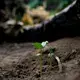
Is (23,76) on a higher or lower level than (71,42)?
lower

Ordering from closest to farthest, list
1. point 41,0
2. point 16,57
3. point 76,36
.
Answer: point 16,57
point 76,36
point 41,0

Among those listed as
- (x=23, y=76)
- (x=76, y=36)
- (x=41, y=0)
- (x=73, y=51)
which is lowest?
(x=23, y=76)

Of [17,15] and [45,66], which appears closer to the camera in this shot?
[45,66]

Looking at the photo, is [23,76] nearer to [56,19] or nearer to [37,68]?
[37,68]

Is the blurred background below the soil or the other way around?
the other way around

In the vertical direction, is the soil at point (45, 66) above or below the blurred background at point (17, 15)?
below

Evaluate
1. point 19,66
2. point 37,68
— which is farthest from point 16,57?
point 37,68

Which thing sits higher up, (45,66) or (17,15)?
(17,15)

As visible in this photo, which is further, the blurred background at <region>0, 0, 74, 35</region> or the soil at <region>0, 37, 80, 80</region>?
the blurred background at <region>0, 0, 74, 35</region>

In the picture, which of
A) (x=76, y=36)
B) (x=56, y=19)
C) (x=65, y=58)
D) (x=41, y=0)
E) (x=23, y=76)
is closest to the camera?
(x=23, y=76)

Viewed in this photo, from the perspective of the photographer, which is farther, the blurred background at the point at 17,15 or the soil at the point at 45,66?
the blurred background at the point at 17,15

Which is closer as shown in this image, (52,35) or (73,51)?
(73,51)
